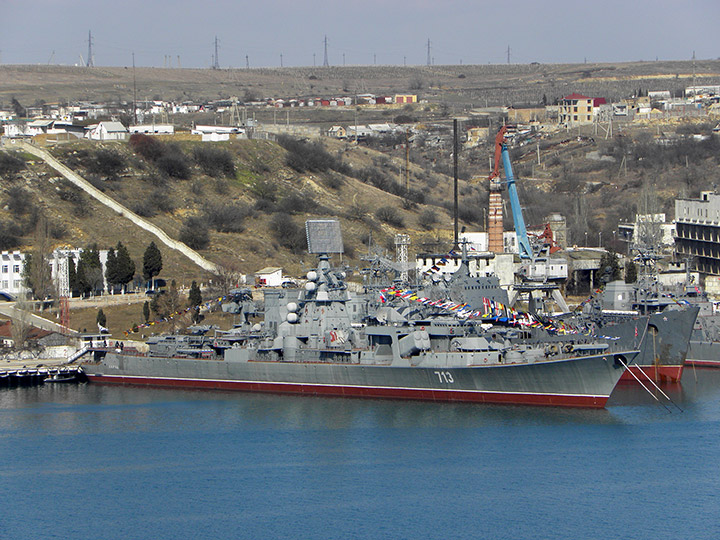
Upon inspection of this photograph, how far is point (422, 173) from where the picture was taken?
4508 inches

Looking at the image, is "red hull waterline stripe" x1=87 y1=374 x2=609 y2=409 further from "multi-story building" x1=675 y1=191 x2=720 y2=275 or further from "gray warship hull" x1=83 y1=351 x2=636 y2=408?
"multi-story building" x1=675 y1=191 x2=720 y2=275

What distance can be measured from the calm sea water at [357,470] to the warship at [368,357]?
39.7 inches

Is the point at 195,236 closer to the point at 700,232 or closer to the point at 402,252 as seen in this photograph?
the point at 402,252

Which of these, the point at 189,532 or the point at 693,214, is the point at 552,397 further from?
the point at 693,214

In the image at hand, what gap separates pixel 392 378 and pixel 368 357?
1665 mm

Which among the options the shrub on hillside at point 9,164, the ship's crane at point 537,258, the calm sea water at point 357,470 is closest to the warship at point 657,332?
the calm sea water at point 357,470

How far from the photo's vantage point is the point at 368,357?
50.2 metres

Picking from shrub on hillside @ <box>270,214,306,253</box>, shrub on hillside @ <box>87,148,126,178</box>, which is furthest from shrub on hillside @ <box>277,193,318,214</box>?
shrub on hillside @ <box>87,148,126,178</box>

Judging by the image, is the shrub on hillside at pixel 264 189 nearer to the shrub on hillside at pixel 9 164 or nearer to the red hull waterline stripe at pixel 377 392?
the shrub on hillside at pixel 9 164

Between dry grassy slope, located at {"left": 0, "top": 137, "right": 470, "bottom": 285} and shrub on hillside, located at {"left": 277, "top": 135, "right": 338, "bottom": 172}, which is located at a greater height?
shrub on hillside, located at {"left": 277, "top": 135, "right": 338, "bottom": 172}

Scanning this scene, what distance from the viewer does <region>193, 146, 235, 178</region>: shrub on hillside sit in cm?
9188

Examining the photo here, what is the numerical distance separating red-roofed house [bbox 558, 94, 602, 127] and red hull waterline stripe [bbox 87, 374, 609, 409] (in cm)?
10484

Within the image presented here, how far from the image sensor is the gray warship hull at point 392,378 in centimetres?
4600

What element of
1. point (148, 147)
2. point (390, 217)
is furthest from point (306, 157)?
point (148, 147)
